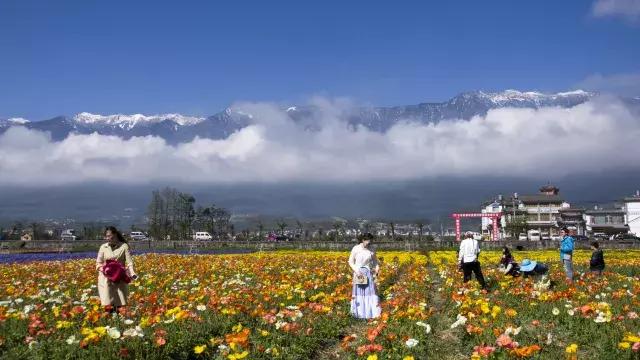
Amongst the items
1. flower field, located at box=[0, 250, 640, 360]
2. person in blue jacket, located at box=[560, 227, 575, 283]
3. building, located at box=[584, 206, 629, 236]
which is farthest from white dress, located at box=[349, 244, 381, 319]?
building, located at box=[584, 206, 629, 236]

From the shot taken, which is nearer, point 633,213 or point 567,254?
point 567,254

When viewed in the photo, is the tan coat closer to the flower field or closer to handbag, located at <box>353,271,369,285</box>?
the flower field

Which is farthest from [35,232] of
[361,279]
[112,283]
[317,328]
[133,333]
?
[133,333]

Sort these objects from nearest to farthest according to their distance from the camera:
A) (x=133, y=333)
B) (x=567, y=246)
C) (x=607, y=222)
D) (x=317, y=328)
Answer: (x=133, y=333)
(x=317, y=328)
(x=567, y=246)
(x=607, y=222)

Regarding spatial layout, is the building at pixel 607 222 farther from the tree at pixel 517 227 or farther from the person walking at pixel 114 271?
the person walking at pixel 114 271

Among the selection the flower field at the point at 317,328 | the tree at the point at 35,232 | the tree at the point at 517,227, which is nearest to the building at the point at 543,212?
the tree at the point at 517,227

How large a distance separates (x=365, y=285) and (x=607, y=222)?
124 metres

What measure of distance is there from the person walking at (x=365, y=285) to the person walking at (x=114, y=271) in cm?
450

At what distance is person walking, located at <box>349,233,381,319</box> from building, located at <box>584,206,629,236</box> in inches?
4606

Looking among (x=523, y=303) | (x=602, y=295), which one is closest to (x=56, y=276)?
(x=523, y=303)

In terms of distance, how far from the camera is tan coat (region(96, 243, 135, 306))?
38.8 feet

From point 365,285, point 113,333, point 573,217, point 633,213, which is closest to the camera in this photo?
point 113,333

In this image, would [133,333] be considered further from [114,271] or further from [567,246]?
[567,246]

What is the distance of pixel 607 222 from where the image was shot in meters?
123
